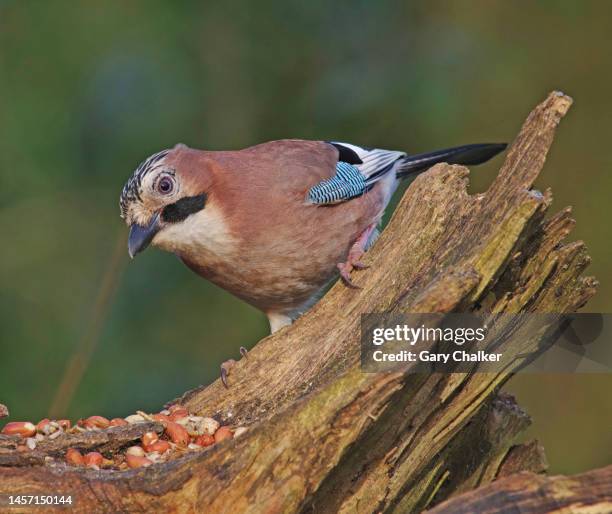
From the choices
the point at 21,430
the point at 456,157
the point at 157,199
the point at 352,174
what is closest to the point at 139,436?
the point at 21,430

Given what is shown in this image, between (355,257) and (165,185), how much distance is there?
0.81m

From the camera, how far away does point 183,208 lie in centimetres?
400

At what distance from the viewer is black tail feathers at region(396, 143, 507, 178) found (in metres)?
4.74

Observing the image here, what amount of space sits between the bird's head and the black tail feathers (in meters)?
1.31

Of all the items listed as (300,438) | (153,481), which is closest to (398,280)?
(300,438)

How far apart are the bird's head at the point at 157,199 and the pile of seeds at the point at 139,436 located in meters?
0.78

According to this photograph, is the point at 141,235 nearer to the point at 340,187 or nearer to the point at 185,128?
the point at 340,187

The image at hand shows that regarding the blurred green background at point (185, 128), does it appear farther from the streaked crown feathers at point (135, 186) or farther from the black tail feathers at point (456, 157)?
the streaked crown feathers at point (135, 186)

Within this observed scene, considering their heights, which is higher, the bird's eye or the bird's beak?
the bird's eye

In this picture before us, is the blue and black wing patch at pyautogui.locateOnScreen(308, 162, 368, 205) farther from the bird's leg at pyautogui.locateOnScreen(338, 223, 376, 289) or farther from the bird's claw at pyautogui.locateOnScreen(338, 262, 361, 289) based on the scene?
the bird's claw at pyautogui.locateOnScreen(338, 262, 361, 289)

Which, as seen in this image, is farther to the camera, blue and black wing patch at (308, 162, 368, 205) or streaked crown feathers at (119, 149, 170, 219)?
blue and black wing patch at (308, 162, 368, 205)

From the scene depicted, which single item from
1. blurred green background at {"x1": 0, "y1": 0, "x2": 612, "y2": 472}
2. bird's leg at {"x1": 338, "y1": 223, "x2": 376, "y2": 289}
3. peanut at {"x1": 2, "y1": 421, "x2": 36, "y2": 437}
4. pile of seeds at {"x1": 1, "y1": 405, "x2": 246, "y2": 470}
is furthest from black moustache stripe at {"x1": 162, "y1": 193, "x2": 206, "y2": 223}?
blurred green background at {"x1": 0, "y1": 0, "x2": 612, "y2": 472}

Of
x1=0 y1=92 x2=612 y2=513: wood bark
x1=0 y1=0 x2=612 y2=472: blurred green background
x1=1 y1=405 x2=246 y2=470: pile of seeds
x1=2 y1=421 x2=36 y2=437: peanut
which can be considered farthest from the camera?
x1=0 y1=0 x2=612 y2=472: blurred green background

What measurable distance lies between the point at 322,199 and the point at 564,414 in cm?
239
